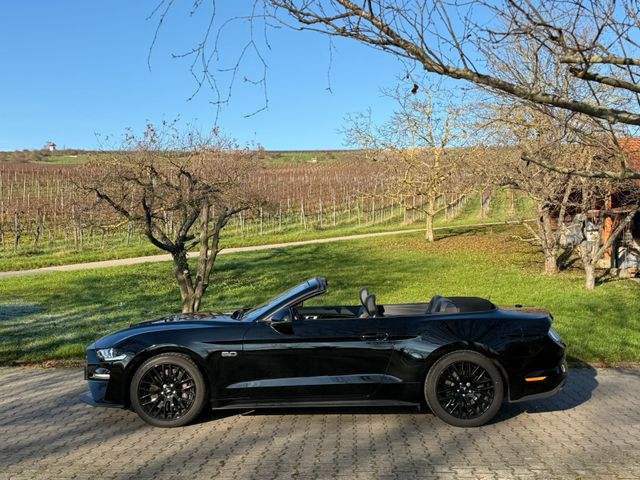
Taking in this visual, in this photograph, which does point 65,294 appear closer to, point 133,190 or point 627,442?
point 133,190

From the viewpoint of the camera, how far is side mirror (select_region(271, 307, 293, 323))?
562 centimetres

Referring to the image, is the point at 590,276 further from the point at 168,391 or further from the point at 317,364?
the point at 168,391

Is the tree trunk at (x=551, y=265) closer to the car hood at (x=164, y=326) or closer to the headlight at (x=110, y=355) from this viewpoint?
the car hood at (x=164, y=326)

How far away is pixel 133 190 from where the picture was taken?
12.3m

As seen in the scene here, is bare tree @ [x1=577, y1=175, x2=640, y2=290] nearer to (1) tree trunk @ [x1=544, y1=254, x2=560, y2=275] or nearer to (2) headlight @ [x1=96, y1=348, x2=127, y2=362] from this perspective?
(1) tree trunk @ [x1=544, y1=254, x2=560, y2=275]

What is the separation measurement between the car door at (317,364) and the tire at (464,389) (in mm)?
484

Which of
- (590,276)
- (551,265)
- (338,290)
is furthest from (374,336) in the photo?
(551,265)

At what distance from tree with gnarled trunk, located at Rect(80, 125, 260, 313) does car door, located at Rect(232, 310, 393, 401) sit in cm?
497

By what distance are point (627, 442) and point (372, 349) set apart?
7.23ft

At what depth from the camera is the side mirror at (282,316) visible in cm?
562

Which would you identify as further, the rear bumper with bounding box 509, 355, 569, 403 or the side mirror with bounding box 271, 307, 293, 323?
the side mirror with bounding box 271, 307, 293, 323

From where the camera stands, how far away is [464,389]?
5.47 metres

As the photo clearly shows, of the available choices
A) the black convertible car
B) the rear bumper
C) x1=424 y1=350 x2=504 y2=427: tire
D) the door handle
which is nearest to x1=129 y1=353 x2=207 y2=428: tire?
the black convertible car

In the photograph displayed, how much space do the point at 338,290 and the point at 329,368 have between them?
11632 millimetres
